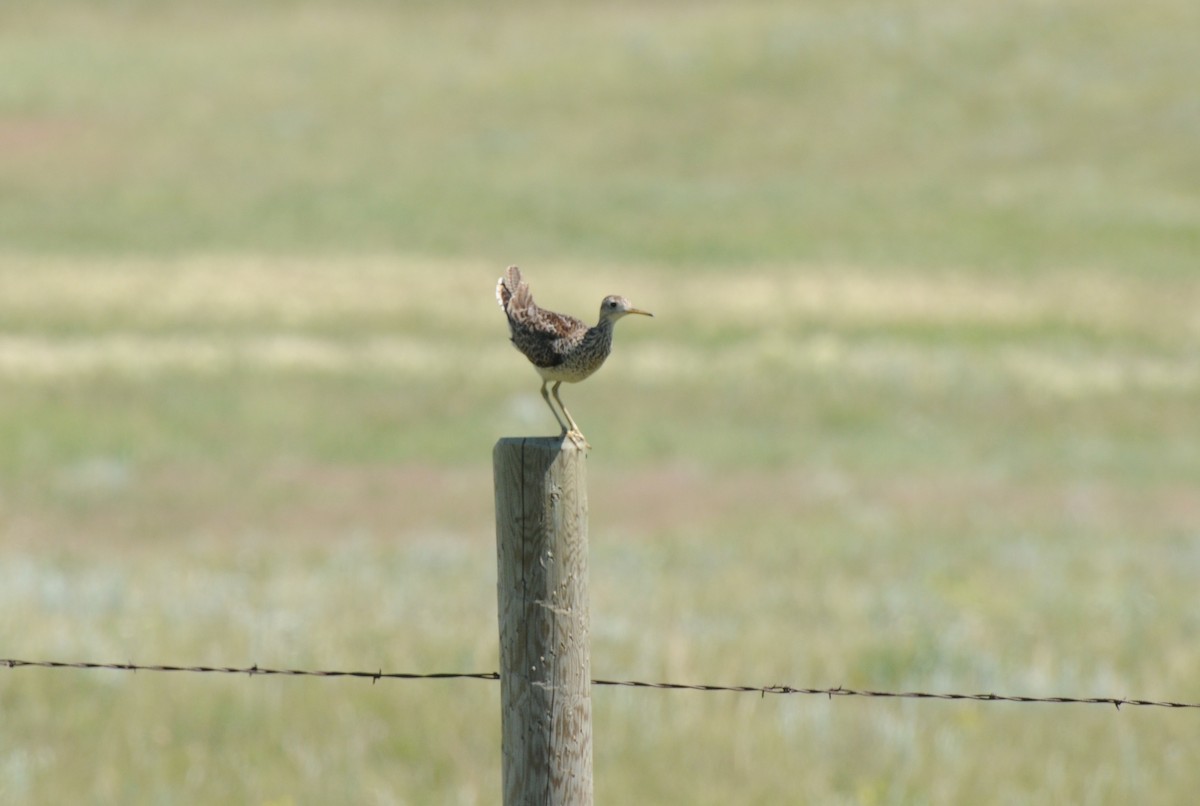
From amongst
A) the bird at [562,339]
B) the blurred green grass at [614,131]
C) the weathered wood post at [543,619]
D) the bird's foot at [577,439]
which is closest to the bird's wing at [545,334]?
the bird at [562,339]

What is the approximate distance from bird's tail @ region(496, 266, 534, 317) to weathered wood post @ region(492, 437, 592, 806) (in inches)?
45.6

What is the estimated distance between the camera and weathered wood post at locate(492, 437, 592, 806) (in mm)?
4316

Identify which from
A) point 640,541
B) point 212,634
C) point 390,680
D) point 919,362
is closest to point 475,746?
point 390,680

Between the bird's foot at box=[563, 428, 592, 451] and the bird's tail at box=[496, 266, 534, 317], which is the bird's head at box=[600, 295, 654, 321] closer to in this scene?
the bird's tail at box=[496, 266, 534, 317]

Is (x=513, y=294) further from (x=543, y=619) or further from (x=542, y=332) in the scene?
(x=543, y=619)

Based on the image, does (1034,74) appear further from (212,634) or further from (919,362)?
(212,634)

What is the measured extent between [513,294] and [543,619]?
4.99ft

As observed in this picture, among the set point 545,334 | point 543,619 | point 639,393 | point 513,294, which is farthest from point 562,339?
point 639,393

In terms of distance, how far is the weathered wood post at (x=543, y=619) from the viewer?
14.2 feet

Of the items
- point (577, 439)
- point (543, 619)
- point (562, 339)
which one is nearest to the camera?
point (543, 619)

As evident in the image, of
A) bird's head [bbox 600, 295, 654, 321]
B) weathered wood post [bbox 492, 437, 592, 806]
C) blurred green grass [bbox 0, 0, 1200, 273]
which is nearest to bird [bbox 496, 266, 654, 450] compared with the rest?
bird's head [bbox 600, 295, 654, 321]

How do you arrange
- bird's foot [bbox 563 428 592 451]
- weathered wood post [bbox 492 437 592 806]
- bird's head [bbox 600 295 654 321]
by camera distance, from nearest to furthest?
weathered wood post [bbox 492 437 592 806]
bird's foot [bbox 563 428 592 451]
bird's head [bbox 600 295 654 321]

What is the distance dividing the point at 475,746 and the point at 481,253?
37.9 metres

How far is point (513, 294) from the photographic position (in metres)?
5.62
